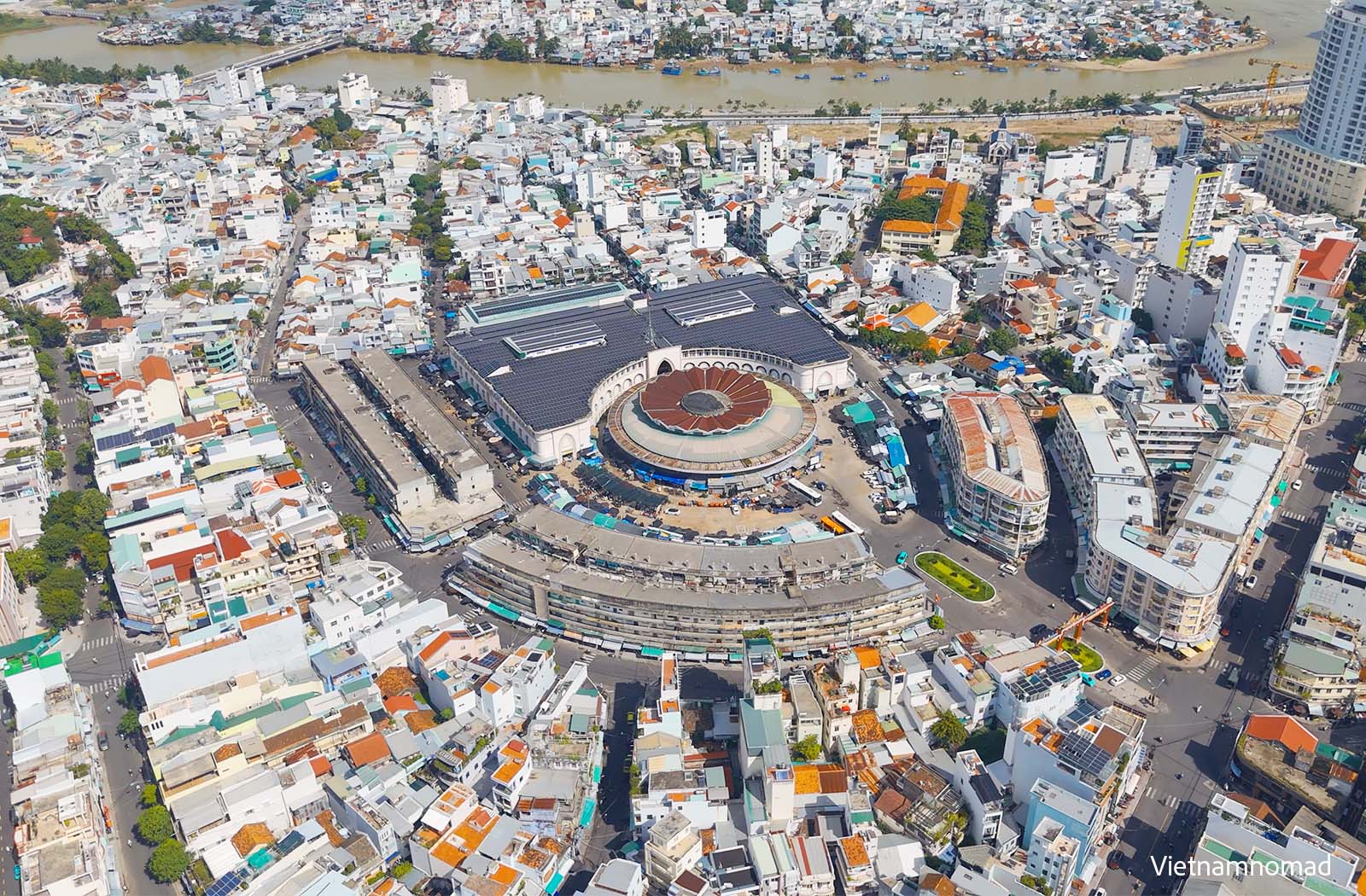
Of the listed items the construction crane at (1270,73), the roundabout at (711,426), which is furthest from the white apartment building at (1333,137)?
the roundabout at (711,426)

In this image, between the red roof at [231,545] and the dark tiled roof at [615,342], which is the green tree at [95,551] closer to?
the red roof at [231,545]

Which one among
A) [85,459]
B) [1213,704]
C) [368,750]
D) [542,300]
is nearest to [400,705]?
[368,750]

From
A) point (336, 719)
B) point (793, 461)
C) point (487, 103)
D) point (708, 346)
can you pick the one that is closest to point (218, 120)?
point (487, 103)

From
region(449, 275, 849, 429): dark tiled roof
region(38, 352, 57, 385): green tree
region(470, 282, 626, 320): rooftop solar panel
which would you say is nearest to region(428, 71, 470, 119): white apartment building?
region(470, 282, 626, 320): rooftop solar panel

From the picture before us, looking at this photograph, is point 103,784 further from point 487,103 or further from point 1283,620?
point 487,103

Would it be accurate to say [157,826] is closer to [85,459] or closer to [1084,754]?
[85,459]
